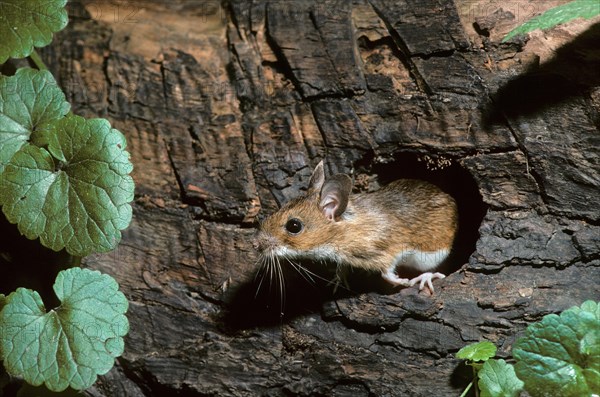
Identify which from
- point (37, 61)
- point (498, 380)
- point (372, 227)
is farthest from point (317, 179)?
point (37, 61)

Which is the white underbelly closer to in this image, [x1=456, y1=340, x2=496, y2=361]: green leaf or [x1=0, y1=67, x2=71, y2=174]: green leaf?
[x1=456, y1=340, x2=496, y2=361]: green leaf

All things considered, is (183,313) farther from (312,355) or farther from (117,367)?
(312,355)

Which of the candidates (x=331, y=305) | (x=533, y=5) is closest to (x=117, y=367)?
(x=331, y=305)

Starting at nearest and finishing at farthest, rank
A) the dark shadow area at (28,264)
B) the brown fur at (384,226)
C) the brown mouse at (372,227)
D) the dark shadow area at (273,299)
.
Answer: the dark shadow area at (273,299) → the dark shadow area at (28,264) → the brown mouse at (372,227) → the brown fur at (384,226)

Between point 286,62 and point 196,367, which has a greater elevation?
point 286,62

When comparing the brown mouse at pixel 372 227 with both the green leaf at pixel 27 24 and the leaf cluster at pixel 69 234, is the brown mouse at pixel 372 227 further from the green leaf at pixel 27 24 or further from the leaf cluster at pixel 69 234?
the green leaf at pixel 27 24

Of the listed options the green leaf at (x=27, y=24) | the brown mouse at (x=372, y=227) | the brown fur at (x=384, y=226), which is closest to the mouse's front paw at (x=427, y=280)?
the brown mouse at (x=372, y=227)

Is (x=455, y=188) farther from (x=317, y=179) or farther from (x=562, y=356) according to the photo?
(x=562, y=356)

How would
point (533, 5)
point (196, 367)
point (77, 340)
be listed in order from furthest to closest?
1. point (196, 367)
2. point (533, 5)
3. point (77, 340)
